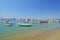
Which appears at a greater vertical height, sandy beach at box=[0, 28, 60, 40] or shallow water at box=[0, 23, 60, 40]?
shallow water at box=[0, 23, 60, 40]

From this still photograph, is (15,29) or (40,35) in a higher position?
(15,29)

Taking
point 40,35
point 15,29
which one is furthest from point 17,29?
point 40,35

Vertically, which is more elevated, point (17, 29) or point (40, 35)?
point (17, 29)

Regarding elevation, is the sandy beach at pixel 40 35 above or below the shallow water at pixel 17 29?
below

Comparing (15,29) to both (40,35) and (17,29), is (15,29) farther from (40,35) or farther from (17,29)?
(40,35)

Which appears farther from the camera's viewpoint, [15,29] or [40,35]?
[40,35]

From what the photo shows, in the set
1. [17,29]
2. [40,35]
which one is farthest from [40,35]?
[17,29]

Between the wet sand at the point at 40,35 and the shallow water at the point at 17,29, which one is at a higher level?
the shallow water at the point at 17,29

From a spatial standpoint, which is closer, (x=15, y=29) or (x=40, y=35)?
(x=15, y=29)

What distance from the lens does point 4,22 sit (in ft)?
5.69

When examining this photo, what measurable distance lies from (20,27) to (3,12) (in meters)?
0.37

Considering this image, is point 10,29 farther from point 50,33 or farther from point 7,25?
point 50,33

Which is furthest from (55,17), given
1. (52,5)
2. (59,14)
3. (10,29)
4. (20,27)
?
(10,29)

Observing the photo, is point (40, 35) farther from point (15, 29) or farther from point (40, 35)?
point (15, 29)
